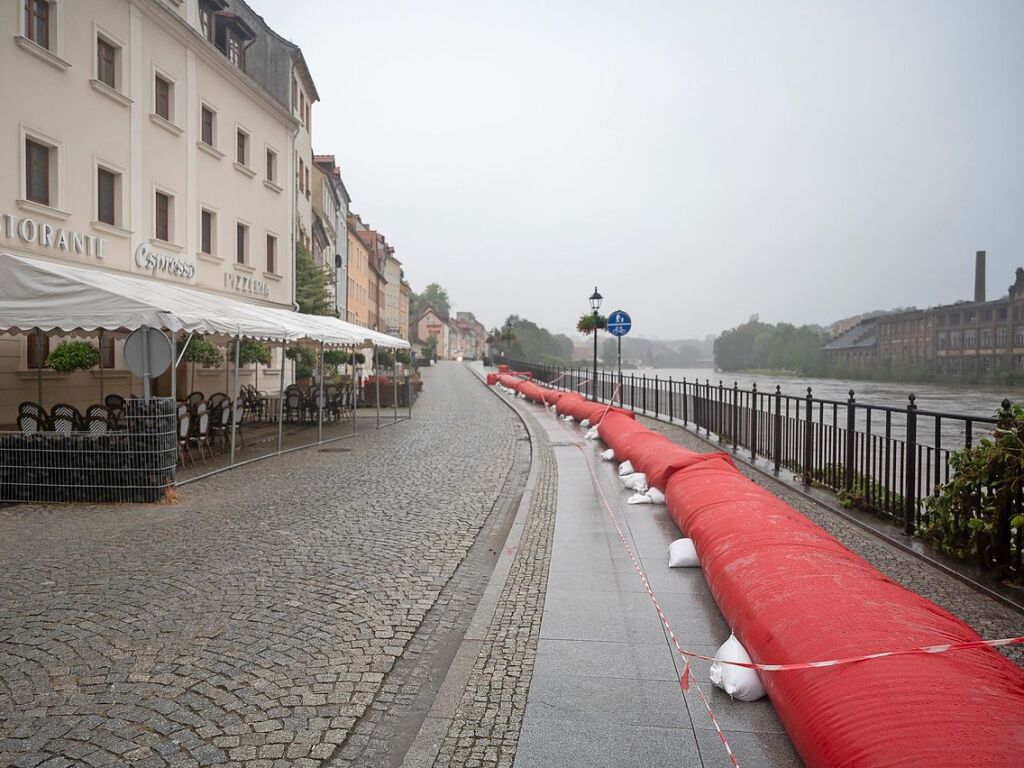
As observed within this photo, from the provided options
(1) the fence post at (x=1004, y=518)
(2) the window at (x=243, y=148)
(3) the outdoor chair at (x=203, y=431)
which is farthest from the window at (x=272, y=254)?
(1) the fence post at (x=1004, y=518)

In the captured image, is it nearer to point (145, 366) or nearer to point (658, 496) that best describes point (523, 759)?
point (658, 496)

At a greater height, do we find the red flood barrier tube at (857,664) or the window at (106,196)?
the window at (106,196)

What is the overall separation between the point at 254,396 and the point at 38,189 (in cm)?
739

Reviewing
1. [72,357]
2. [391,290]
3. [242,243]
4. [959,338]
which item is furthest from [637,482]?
[391,290]

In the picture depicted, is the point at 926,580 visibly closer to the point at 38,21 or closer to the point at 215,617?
the point at 215,617

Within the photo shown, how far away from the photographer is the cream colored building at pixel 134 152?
13711mm

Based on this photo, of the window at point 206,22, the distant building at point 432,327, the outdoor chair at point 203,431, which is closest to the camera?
the outdoor chair at point 203,431

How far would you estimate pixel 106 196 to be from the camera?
52.7 ft

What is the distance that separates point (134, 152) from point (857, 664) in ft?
59.9

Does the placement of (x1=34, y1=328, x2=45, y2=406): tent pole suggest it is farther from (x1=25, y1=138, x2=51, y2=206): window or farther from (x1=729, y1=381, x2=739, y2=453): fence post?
(x1=729, y1=381, x2=739, y2=453): fence post

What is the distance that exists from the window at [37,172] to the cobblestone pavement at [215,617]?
8.69 meters

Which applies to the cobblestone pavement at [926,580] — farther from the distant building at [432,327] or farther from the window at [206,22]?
the distant building at [432,327]

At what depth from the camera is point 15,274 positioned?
32.3 feet

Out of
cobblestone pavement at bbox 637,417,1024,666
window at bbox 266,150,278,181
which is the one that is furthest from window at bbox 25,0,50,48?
cobblestone pavement at bbox 637,417,1024,666
